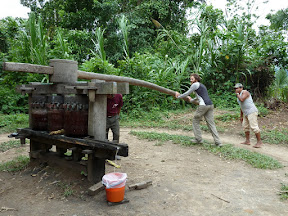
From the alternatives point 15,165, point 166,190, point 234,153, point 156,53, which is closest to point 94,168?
point 166,190

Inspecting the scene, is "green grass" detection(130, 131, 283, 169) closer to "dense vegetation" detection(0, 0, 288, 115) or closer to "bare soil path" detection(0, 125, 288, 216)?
"bare soil path" detection(0, 125, 288, 216)

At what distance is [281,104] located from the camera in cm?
982

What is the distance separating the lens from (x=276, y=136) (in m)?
6.68

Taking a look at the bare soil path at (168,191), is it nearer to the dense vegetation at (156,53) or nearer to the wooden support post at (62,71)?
the wooden support post at (62,71)

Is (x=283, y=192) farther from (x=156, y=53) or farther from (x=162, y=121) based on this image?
(x=156, y=53)

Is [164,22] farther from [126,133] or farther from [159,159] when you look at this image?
[159,159]

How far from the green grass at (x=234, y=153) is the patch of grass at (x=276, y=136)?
1.69 m

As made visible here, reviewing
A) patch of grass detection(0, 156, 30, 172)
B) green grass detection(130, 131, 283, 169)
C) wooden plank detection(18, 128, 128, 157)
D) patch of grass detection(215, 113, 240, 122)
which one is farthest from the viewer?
patch of grass detection(215, 113, 240, 122)

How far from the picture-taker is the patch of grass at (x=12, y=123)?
23.6 ft

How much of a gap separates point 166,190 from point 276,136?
476cm

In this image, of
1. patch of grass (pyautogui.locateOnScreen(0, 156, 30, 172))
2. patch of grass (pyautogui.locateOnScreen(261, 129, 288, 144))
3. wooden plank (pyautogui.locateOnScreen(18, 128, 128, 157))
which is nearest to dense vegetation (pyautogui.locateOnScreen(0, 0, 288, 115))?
patch of grass (pyautogui.locateOnScreen(261, 129, 288, 144))

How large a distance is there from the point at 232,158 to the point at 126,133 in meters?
3.25

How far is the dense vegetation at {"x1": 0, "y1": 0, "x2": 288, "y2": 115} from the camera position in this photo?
945cm

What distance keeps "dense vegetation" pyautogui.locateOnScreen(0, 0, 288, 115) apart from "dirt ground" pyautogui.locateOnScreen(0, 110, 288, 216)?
17.0 feet
